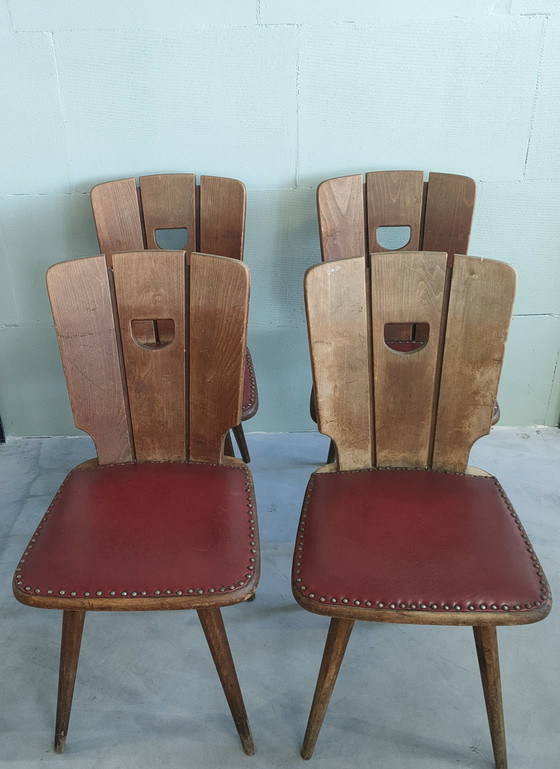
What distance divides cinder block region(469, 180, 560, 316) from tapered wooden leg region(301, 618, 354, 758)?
4.87 ft

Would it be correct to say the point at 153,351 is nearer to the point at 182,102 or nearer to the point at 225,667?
the point at 225,667

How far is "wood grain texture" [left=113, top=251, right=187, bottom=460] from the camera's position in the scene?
1.39 meters

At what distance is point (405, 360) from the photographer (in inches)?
56.4

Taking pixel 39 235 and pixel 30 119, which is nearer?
pixel 30 119

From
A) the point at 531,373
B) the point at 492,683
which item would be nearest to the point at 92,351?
the point at 492,683

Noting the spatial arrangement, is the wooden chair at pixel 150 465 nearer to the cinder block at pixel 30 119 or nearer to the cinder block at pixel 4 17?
the cinder block at pixel 30 119

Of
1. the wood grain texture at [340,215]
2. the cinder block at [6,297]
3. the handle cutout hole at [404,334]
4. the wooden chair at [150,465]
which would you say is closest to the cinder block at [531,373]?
the handle cutout hole at [404,334]

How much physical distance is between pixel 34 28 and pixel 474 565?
76.5 inches

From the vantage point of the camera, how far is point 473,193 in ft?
6.26

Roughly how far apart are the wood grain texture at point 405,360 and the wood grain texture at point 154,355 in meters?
0.46

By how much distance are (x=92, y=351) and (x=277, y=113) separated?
1047 mm

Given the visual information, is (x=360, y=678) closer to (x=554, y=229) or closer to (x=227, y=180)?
(x=227, y=180)

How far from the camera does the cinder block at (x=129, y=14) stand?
1826 mm

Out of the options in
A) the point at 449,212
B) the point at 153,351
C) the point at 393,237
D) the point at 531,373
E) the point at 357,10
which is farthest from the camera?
the point at 531,373
